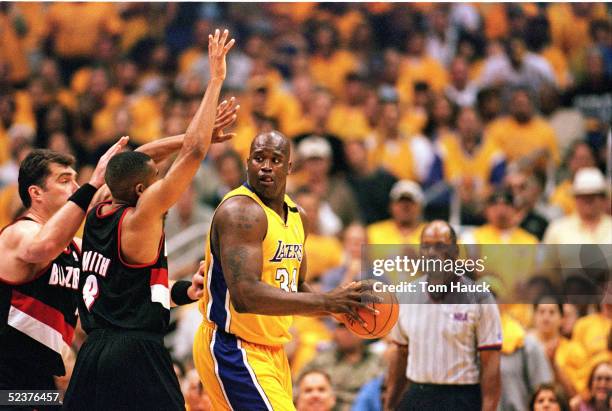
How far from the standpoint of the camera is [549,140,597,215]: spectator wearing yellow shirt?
11.3 m

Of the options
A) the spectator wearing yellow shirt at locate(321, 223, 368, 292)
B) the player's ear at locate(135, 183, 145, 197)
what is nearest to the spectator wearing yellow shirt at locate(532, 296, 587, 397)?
the spectator wearing yellow shirt at locate(321, 223, 368, 292)

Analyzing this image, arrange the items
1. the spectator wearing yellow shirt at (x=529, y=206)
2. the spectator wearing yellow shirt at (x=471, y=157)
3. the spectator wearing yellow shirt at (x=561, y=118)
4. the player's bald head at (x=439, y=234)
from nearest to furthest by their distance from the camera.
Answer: the player's bald head at (x=439, y=234) < the spectator wearing yellow shirt at (x=529, y=206) < the spectator wearing yellow shirt at (x=471, y=157) < the spectator wearing yellow shirt at (x=561, y=118)

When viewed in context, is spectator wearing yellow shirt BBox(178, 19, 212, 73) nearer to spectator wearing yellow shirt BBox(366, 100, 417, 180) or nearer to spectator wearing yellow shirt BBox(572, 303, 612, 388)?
spectator wearing yellow shirt BBox(366, 100, 417, 180)

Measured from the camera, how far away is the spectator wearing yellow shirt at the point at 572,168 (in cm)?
1134

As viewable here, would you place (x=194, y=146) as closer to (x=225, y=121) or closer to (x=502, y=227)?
(x=225, y=121)

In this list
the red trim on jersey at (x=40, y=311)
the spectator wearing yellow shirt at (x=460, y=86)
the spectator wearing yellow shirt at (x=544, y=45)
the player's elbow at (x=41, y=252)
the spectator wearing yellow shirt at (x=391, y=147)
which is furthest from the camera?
the spectator wearing yellow shirt at (x=544, y=45)

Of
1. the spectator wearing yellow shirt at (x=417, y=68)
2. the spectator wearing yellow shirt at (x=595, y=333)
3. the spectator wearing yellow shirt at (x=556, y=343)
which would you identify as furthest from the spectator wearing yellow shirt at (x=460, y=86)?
the spectator wearing yellow shirt at (x=556, y=343)

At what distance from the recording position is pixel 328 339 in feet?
29.9

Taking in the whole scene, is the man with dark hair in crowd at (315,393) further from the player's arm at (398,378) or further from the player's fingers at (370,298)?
the player's fingers at (370,298)

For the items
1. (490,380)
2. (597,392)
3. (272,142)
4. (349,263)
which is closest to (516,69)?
(349,263)

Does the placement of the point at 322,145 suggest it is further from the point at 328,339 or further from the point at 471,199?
the point at 328,339

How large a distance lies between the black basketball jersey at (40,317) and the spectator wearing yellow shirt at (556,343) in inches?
159

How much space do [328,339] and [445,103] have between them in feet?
15.8

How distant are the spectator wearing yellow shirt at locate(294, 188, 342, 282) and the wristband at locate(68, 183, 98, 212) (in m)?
4.62
